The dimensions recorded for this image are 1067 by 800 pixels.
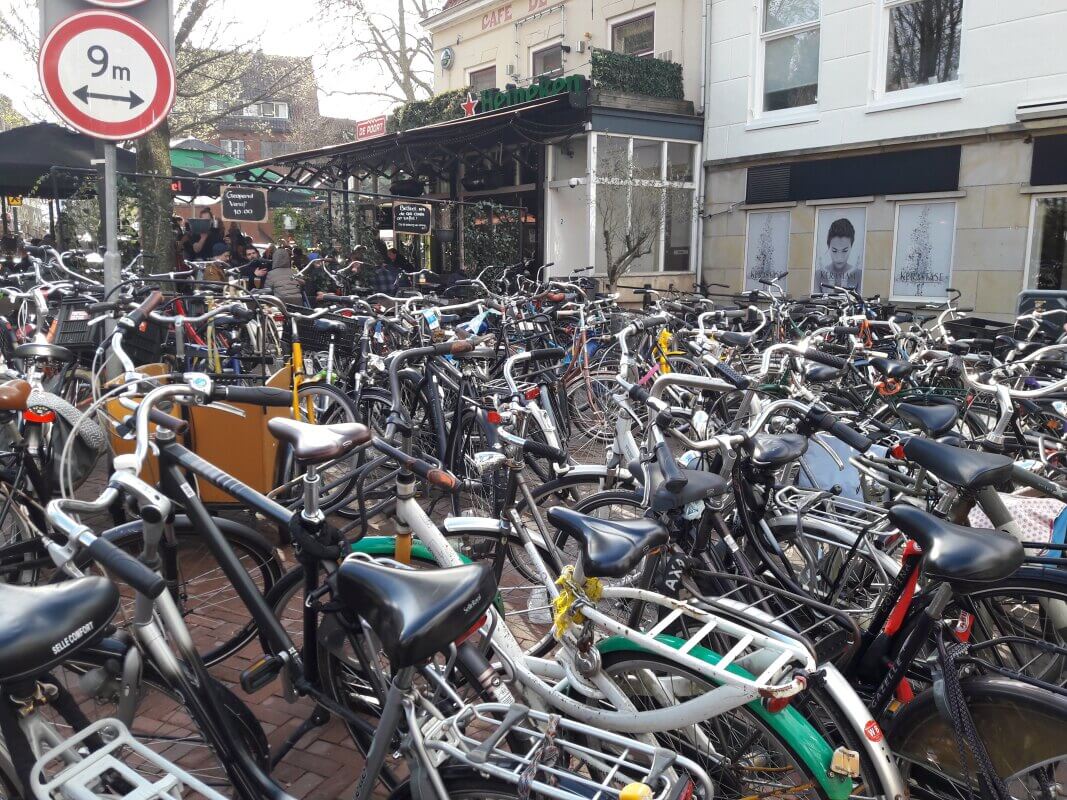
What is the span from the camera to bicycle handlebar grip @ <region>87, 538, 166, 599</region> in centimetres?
178

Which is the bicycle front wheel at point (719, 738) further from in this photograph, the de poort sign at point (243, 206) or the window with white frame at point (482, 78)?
the window with white frame at point (482, 78)

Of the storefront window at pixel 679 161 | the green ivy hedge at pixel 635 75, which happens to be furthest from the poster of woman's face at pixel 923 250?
the green ivy hedge at pixel 635 75

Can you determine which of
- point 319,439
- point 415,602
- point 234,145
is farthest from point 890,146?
point 234,145

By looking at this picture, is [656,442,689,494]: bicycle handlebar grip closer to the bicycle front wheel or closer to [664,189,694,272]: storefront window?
the bicycle front wheel

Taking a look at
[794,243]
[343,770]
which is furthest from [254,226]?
[343,770]

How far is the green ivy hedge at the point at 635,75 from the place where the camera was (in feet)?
42.0

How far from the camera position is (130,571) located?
1779 millimetres

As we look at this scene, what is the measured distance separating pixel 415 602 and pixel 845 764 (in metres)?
1.07

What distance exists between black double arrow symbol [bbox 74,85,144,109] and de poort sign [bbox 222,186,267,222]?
7568 mm

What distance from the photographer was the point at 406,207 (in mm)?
12156

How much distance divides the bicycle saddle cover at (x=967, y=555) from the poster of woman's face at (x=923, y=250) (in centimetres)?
1032

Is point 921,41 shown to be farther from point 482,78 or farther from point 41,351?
point 41,351

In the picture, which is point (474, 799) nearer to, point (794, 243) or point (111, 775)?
point (111, 775)

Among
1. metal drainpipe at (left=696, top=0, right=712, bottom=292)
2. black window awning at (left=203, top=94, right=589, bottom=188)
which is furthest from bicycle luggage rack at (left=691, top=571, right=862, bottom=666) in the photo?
metal drainpipe at (left=696, top=0, right=712, bottom=292)
